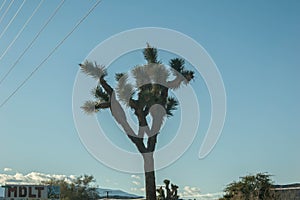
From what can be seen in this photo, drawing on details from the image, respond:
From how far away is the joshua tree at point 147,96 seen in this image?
2206 centimetres

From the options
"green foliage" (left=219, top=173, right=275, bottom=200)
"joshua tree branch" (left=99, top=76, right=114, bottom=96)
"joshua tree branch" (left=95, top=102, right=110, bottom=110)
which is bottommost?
"green foliage" (left=219, top=173, right=275, bottom=200)

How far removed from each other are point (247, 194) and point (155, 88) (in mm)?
6249

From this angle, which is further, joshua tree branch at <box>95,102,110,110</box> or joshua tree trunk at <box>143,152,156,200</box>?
joshua tree branch at <box>95,102,110,110</box>

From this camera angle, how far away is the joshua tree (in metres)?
22.1

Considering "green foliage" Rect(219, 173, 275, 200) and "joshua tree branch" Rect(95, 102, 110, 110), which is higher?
"joshua tree branch" Rect(95, 102, 110, 110)

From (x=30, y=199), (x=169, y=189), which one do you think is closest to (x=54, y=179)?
(x=30, y=199)

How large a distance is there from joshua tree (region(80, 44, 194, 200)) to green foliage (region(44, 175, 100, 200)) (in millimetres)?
16021

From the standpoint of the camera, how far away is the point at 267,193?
23.0 m

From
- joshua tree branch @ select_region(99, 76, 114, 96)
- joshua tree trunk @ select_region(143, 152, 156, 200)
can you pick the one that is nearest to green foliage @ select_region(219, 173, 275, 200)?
joshua tree trunk @ select_region(143, 152, 156, 200)

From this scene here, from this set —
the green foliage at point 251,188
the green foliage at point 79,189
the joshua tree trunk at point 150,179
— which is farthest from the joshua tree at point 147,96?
the green foliage at point 79,189

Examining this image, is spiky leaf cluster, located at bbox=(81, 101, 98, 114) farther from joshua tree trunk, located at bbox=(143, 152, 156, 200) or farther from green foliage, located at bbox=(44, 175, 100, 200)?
green foliage, located at bbox=(44, 175, 100, 200)

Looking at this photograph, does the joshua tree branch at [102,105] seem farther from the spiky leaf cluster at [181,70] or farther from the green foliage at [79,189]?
the green foliage at [79,189]

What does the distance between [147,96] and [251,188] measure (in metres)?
6.46

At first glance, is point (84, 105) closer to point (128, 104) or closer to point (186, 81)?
point (128, 104)
